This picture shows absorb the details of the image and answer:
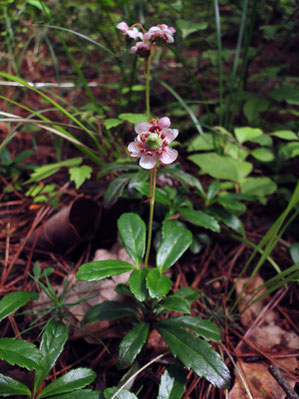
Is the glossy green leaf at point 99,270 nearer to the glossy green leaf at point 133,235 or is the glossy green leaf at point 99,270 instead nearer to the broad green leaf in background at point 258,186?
the glossy green leaf at point 133,235

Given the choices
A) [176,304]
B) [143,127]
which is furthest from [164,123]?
[176,304]

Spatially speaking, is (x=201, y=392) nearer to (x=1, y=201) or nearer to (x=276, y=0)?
(x=1, y=201)

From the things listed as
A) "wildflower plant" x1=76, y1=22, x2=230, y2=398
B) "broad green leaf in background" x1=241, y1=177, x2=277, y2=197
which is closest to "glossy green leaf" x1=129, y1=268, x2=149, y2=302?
"wildflower plant" x1=76, y1=22, x2=230, y2=398

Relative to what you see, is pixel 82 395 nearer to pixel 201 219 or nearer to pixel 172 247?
pixel 172 247

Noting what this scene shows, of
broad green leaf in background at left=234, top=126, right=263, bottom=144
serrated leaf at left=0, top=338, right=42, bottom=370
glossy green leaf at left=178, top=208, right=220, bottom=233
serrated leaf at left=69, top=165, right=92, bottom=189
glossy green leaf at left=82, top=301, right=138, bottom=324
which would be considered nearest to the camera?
serrated leaf at left=0, top=338, right=42, bottom=370

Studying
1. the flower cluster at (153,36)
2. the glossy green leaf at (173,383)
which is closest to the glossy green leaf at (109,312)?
the glossy green leaf at (173,383)

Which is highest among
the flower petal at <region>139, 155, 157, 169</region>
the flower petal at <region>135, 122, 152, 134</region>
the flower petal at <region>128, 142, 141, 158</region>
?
the flower petal at <region>135, 122, 152, 134</region>

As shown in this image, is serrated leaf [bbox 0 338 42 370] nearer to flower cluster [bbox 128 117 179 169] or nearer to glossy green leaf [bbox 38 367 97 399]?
glossy green leaf [bbox 38 367 97 399]
